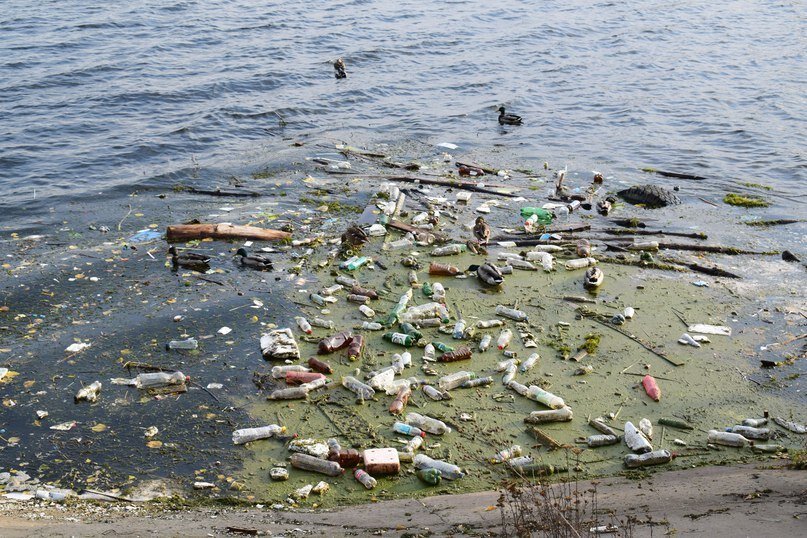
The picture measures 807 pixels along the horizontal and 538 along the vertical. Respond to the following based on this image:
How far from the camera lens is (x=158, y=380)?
23.8 ft

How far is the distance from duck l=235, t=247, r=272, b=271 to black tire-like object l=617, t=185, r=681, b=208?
6.54 meters

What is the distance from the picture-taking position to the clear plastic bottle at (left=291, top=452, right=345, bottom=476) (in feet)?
20.4

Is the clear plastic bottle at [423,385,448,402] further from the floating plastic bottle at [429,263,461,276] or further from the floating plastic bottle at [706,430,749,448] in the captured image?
the floating plastic bottle at [429,263,461,276]

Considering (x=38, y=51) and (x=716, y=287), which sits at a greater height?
(x=38, y=51)

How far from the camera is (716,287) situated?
9.61 meters

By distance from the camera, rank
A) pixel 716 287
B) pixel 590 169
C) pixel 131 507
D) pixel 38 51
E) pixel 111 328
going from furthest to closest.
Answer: pixel 38 51 → pixel 590 169 → pixel 716 287 → pixel 111 328 → pixel 131 507

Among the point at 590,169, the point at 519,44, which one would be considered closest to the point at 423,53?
the point at 519,44

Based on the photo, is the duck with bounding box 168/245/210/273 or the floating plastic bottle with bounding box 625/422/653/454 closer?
the floating plastic bottle with bounding box 625/422/653/454

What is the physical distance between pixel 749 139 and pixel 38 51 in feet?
59.9

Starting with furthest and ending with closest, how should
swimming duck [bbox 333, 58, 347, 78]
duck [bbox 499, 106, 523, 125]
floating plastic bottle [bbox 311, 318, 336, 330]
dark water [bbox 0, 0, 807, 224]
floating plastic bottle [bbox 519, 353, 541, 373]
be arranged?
swimming duck [bbox 333, 58, 347, 78] → duck [bbox 499, 106, 523, 125] → dark water [bbox 0, 0, 807, 224] → floating plastic bottle [bbox 311, 318, 336, 330] → floating plastic bottle [bbox 519, 353, 541, 373]

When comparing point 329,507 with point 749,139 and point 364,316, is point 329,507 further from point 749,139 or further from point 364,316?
point 749,139

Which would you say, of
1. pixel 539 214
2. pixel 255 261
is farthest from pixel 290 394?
pixel 539 214

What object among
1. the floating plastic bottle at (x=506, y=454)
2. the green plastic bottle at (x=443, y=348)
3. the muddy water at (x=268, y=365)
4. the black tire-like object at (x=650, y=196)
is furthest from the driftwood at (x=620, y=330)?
the black tire-like object at (x=650, y=196)

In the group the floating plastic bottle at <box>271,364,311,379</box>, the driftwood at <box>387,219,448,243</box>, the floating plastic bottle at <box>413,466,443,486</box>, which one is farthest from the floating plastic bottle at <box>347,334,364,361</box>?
the driftwood at <box>387,219,448,243</box>
